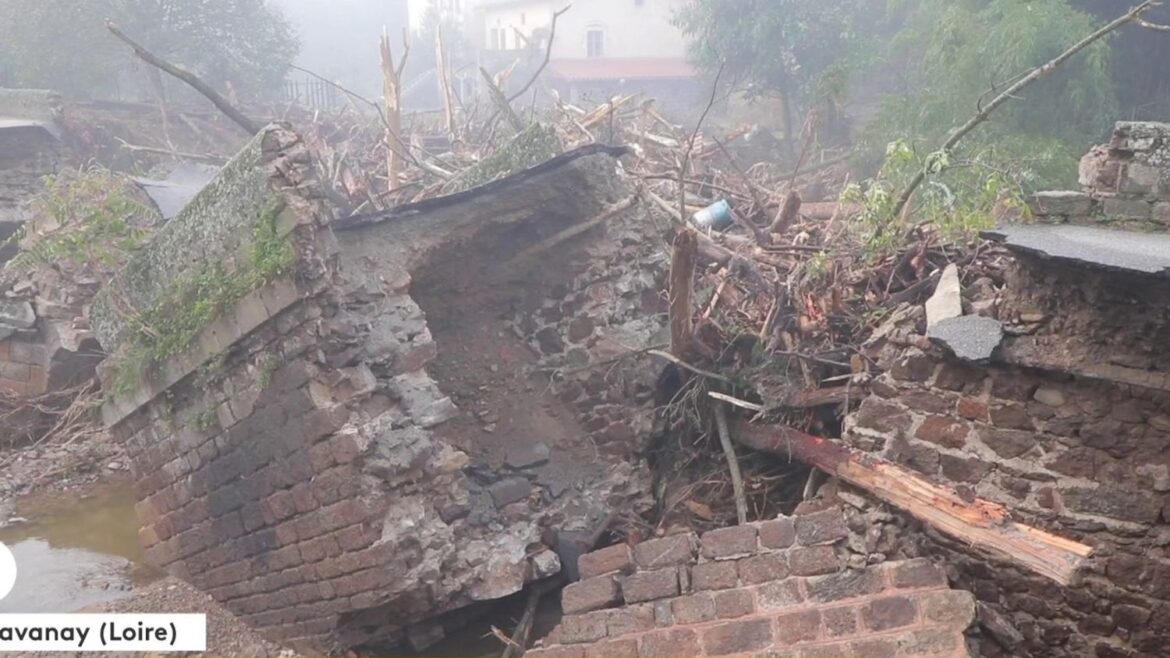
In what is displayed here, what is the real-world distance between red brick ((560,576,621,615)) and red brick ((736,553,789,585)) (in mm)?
566

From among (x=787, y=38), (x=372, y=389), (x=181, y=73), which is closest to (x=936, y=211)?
(x=372, y=389)

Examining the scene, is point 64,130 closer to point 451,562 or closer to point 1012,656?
point 451,562

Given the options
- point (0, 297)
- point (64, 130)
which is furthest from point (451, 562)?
point (64, 130)

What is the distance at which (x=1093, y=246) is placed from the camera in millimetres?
3350

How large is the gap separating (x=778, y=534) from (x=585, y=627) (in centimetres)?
94

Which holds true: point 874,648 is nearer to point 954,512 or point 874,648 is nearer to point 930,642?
point 930,642

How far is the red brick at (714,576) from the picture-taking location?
3568mm

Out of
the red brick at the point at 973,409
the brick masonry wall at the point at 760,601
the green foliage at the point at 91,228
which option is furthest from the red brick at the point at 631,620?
the green foliage at the point at 91,228

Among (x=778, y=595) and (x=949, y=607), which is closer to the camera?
(x=949, y=607)

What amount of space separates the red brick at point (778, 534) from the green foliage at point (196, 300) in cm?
259

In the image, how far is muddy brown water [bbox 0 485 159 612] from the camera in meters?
5.33

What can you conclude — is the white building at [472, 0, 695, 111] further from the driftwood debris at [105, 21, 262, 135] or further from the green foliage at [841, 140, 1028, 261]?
the green foliage at [841, 140, 1028, 261]

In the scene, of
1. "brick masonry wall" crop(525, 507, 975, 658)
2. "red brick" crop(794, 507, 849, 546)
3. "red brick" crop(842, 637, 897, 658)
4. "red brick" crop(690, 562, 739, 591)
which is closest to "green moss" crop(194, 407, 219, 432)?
"brick masonry wall" crop(525, 507, 975, 658)
